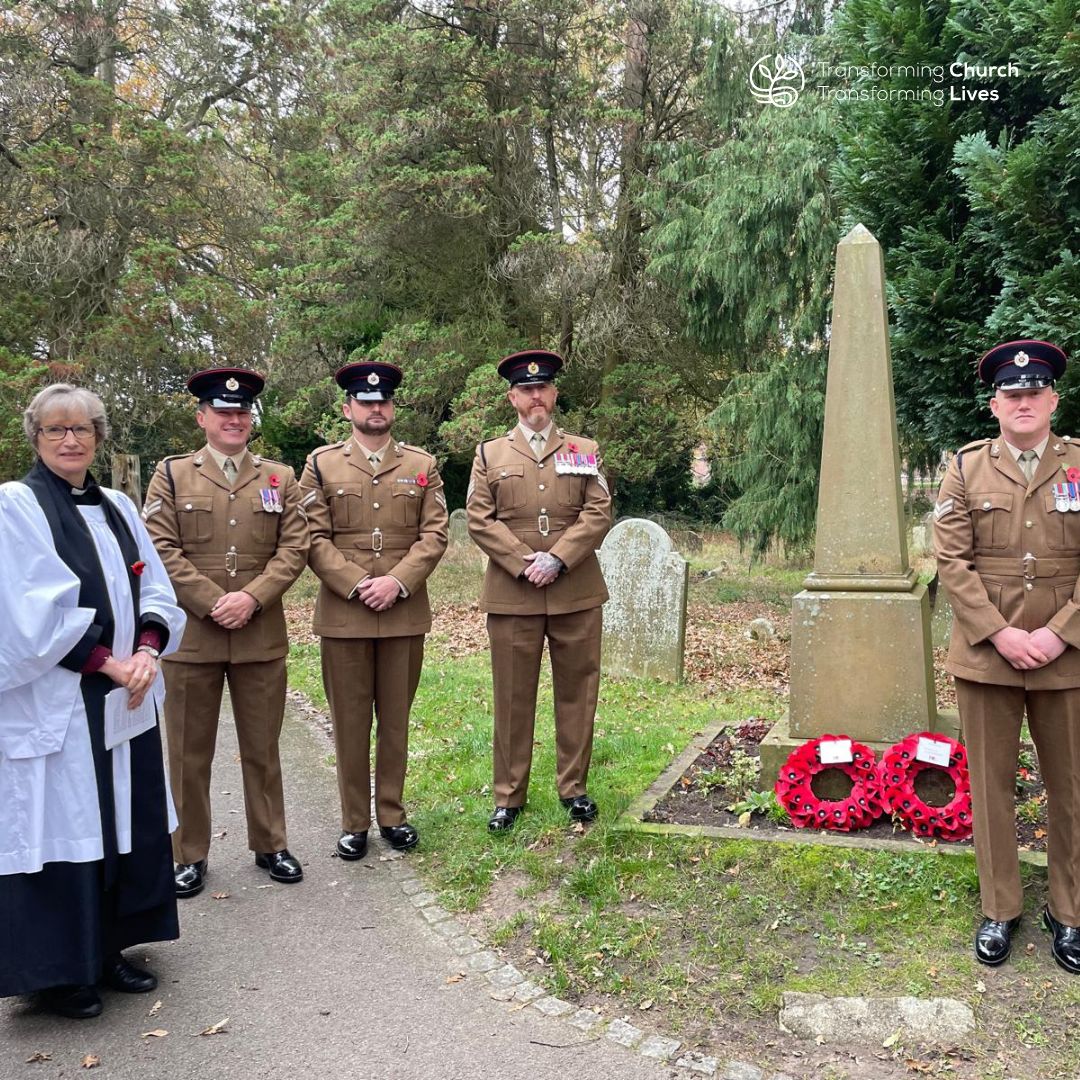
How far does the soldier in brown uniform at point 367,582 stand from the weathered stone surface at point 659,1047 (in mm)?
2103

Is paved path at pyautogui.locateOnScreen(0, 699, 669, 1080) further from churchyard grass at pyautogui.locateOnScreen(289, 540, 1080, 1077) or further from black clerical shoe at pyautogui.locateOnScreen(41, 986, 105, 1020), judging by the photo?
churchyard grass at pyautogui.locateOnScreen(289, 540, 1080, 1077)

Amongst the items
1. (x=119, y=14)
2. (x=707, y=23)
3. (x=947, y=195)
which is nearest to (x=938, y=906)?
(x=947, y=195)

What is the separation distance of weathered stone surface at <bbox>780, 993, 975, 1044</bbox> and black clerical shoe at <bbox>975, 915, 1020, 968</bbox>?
331mm

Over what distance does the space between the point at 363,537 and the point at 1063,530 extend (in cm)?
319

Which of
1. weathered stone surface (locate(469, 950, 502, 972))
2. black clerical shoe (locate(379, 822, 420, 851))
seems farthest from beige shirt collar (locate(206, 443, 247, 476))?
weathered stone surface (locate(469, 950, 502, 972))

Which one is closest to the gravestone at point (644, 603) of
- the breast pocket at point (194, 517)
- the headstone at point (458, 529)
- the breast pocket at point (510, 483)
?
the breast pocket at point (510, 483)

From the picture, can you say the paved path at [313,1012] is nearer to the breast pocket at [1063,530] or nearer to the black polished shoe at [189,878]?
the black polished shoe at [189,878]

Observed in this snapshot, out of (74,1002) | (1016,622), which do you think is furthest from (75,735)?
(1016,622)

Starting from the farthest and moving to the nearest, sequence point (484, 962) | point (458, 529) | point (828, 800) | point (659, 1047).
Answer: point (458, 529)
point (828, 800)
point (484, 962)
point (659, 1047)

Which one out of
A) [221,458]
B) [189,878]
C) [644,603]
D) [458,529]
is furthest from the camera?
[458,529]

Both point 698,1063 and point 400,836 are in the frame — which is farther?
point 400,836

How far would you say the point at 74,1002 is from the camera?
3.70 m

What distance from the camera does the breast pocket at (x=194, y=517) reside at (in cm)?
481

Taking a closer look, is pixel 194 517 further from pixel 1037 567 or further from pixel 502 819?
pixel 1037 567
